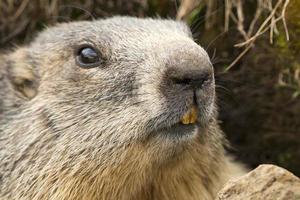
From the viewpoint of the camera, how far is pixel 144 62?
3.69 meters

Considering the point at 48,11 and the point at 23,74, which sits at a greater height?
the point at 48,11

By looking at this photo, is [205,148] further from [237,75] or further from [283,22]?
[237,75]

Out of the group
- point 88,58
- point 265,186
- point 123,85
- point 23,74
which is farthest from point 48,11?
point 265,186

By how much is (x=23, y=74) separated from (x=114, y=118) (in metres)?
1.07

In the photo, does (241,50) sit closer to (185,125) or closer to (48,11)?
(48,11)

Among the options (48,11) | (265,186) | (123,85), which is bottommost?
(265,186)

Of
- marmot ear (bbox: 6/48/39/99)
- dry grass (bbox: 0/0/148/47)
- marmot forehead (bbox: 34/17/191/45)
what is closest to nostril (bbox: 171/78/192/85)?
marmot forehead (bbox: 34/17/191/45)

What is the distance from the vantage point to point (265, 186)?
9.96 ft

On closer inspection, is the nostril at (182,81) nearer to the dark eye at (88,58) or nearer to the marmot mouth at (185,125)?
the marmot mouth at (185,125)

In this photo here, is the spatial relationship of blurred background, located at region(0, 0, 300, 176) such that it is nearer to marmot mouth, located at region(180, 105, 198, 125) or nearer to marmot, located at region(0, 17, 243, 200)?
marmot, located at region(0, 17, 243, 200)

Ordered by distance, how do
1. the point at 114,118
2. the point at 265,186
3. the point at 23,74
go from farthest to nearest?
the point at 23,74 < the point at 114,118 < the point at 265,186

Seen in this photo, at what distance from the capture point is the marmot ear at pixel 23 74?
14.2ft

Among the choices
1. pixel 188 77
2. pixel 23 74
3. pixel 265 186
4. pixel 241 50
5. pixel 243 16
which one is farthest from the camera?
pixel 241 50

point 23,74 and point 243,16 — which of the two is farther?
point 243,16
